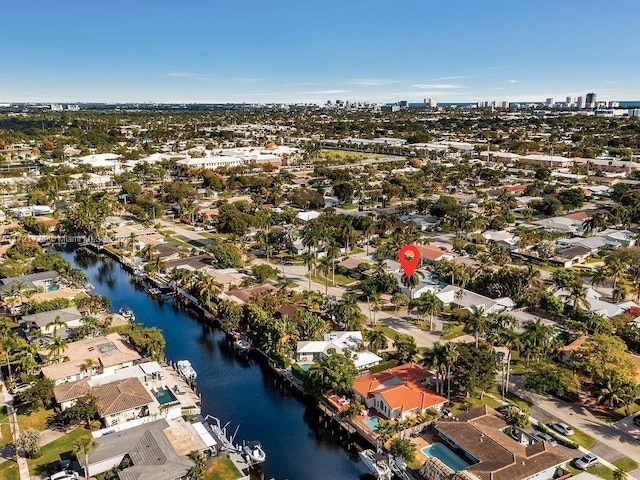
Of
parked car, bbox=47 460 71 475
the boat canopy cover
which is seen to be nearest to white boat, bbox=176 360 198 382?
the boat canopy cover

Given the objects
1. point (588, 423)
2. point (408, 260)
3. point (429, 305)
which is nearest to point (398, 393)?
point (429, 305)

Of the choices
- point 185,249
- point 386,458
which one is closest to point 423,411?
point 386,458

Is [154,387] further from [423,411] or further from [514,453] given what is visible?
[514,453]

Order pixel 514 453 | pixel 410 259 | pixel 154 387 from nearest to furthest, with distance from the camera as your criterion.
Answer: pixel 514 453 → pixel 154 387 → pixel 410 259

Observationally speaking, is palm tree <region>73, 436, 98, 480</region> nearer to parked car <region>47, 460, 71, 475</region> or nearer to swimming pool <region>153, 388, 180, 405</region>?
parked car <region>47, 460, 71, 475</region>

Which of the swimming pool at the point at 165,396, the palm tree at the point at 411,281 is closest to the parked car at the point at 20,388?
the swimming pool at the point at 165,396

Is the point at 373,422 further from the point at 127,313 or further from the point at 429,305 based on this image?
the point at 127,313
